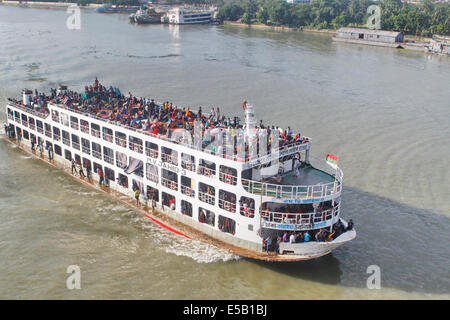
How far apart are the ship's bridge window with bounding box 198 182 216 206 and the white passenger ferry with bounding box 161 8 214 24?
9768 centimetres

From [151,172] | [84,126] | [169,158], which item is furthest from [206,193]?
[84,126]

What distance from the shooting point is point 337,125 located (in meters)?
37.4

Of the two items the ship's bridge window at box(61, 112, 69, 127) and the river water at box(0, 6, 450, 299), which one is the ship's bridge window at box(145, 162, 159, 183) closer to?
the river water at box(0, 6, 450, 299)

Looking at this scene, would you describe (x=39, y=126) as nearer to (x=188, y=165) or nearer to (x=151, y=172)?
(x=151, y=172)

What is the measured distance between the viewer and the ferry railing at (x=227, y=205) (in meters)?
19.4

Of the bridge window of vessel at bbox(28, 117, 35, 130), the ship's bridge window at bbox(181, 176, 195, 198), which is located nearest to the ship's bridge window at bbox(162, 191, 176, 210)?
the ship's bridge window at bbox(181, 176, 195, 198)

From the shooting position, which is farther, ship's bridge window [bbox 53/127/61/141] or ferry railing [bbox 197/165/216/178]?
ship's bridge window [bbox 53/127/61/141]

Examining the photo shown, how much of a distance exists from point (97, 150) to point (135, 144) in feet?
13.7

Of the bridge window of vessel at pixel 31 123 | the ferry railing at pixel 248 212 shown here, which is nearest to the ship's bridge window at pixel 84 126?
the bridge window of vessel at pixel 31 123

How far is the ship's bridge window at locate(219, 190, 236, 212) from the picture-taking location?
63.7 ft

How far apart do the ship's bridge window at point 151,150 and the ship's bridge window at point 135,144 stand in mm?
556
